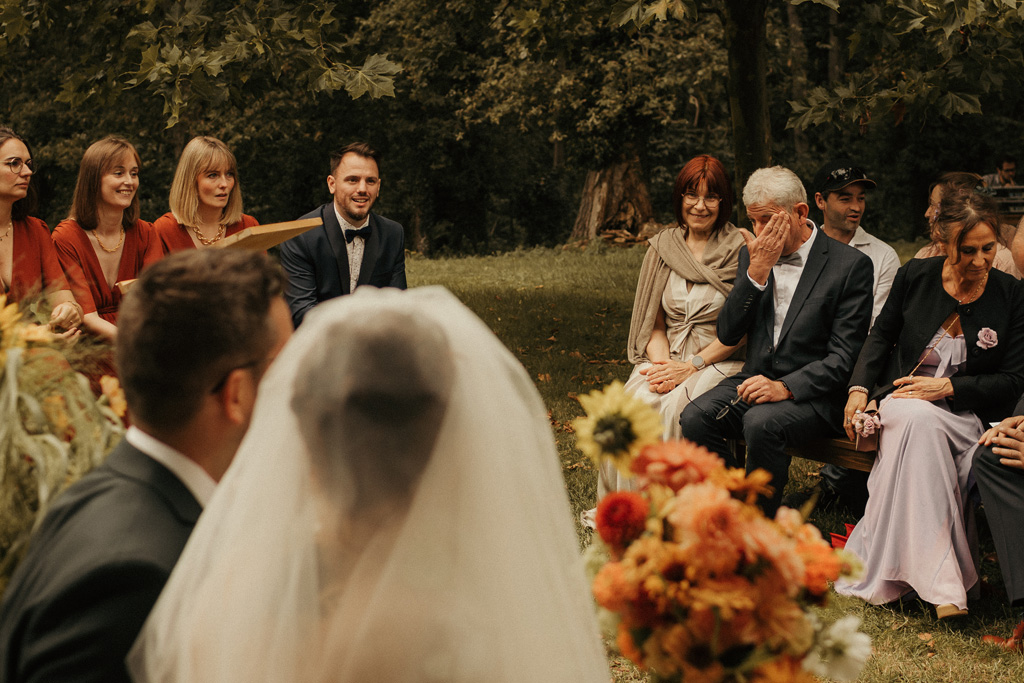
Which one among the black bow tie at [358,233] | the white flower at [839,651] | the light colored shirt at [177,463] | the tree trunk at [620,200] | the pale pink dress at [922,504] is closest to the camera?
the white flower at [839,651]

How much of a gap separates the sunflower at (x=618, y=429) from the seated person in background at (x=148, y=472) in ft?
2.20

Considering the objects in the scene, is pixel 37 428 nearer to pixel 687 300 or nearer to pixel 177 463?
pixel 177 463

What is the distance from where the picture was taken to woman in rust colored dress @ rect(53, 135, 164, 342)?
4609 millimetres

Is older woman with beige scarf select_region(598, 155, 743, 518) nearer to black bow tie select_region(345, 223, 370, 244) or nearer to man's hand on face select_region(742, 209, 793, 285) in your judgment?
man's hand on face select_region(742, 209, 793, 285)

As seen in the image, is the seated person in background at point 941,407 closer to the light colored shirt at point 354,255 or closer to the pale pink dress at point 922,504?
the pale pink dress at point 922,504

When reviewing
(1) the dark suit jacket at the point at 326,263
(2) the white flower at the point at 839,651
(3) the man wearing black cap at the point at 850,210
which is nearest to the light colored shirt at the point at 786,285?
(3) the man wearing black cap at the point at 850,210

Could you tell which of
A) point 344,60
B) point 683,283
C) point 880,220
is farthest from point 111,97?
point 880,220

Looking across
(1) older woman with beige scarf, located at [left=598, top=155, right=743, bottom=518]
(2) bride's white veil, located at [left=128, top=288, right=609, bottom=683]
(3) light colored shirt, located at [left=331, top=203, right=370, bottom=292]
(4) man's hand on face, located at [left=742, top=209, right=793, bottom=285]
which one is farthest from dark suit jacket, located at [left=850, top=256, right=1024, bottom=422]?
(2) bride's white veil, located at [left=128, top=288, right=609, bottom=683]

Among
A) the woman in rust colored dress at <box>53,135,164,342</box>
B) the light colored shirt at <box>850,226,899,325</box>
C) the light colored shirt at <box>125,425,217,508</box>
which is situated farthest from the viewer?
the light colored shirt at <box>850,226,899,325</box>

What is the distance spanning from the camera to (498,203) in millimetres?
30125

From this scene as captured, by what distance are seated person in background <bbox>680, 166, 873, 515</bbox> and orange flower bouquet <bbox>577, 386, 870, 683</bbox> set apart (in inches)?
125

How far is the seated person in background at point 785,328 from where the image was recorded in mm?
4781

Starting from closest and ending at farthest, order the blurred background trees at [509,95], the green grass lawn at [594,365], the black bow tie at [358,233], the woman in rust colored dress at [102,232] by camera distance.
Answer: the green grass lawn at [594,365] → the woman in rust colored dress at [102,232] → the black bow tie at [358,233] → the blurred background trees at [509,95]

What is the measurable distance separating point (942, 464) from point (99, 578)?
13.1ft
